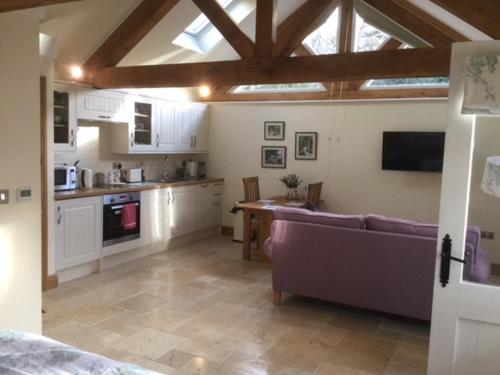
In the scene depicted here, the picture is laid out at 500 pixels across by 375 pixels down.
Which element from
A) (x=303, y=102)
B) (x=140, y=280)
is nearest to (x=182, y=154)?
(x=303, y=102)

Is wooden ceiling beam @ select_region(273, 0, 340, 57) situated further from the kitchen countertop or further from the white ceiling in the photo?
the kitchen countertop

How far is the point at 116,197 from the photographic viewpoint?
18.1 feet

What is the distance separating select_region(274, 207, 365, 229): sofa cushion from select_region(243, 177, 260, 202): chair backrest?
2362 millimetres

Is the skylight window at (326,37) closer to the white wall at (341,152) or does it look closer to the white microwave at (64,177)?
the white wall at (341,152)

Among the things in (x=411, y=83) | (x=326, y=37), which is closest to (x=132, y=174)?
(x=326, y=37)

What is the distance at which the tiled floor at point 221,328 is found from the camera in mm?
3326

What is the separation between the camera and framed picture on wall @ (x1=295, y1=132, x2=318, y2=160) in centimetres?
711

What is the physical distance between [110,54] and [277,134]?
295 centimetres

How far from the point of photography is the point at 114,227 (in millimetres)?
5535

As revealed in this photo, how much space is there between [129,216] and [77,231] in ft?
2.66

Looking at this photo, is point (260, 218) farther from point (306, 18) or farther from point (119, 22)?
point (119, 22)

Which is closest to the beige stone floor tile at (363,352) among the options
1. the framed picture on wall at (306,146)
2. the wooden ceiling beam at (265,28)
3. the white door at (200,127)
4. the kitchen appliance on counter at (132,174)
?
the wooden ceiling beam at (265,28)

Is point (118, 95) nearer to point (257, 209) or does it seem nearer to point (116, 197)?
point (116, 197)

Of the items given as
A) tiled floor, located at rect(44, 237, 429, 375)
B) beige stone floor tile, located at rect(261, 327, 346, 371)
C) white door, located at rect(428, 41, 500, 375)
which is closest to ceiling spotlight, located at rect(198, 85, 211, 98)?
tiled floor, located at rect(44, 237, 429, 375)
